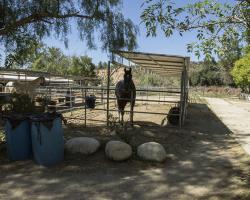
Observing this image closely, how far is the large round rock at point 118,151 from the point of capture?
6.53 meters

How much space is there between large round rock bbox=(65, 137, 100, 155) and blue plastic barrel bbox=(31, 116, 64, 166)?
19.9 inches

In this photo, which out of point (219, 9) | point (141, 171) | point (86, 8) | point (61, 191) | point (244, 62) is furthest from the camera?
point (244, 62)

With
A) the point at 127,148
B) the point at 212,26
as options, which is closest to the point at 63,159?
the point at 127,148

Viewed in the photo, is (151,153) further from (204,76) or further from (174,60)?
(204,76)

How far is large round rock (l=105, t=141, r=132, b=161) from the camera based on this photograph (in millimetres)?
6531

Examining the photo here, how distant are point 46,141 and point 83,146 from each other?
0.89m

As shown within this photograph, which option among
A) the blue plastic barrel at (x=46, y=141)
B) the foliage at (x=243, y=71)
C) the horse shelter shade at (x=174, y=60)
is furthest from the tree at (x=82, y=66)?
the blue plastic barrel at (x=46, y=141)

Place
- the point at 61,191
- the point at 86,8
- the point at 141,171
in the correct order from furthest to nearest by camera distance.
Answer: the point at 86,8 → the point at 141,171 → the point at 61,191

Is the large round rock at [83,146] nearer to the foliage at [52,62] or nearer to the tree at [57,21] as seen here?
the tree at [57,21]

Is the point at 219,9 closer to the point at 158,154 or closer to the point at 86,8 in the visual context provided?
the point at 158,154

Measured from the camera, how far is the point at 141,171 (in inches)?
241

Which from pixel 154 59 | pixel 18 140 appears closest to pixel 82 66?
pixel 154 59

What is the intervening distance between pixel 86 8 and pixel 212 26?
454 cm

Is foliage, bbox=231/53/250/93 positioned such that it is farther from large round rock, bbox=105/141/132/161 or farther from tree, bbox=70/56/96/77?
large round rock, bbox=105/141/132/161
